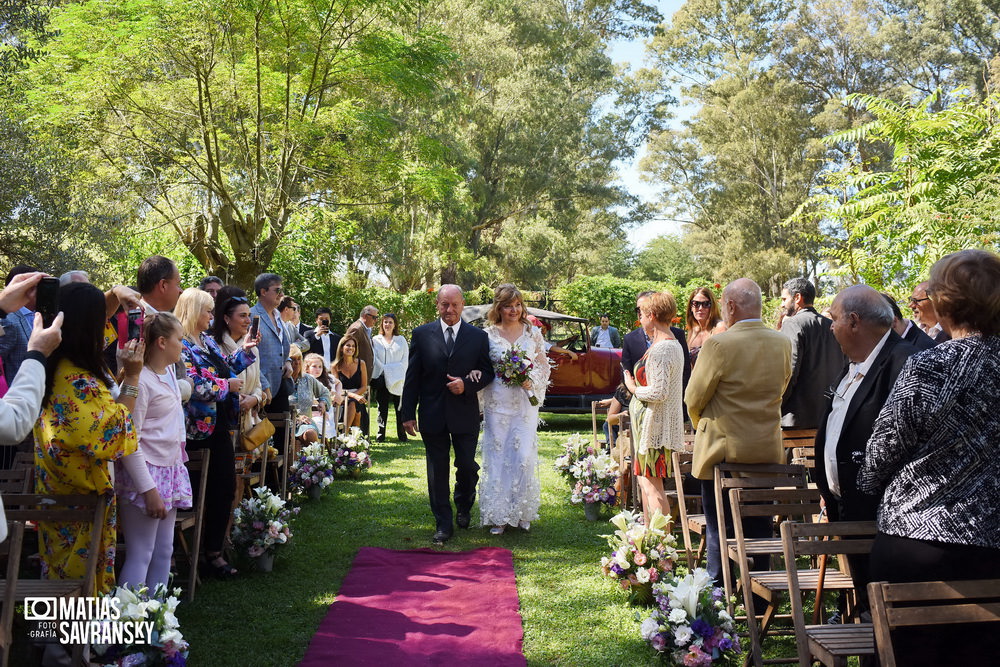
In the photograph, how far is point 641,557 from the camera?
18.5ft

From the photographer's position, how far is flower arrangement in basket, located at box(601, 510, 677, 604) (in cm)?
562

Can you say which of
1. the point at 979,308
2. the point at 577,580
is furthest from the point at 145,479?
the point at 979,308

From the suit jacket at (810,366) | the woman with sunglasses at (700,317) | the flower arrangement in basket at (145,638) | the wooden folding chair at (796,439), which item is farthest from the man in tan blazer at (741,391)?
the flower arrangement in basket at (145,638)

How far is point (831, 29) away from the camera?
4150 cm

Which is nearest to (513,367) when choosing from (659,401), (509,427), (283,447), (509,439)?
(509,427)

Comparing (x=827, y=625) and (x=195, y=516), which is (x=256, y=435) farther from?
(x=827, y=625)

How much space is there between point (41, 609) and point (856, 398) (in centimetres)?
389

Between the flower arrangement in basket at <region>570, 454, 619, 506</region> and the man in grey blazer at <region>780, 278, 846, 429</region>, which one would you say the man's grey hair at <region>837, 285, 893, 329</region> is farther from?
the flower arrangement in basket at <region>570, 454, 619, 506</region>

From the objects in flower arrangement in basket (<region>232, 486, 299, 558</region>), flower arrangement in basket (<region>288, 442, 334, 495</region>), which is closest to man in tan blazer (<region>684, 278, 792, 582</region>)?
flower arrangement in basket (<region>232, 486, 299, 558</region>)

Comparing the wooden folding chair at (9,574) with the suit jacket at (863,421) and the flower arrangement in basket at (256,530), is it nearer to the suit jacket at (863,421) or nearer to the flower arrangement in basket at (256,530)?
the flower arrangement in basket at (256,530)

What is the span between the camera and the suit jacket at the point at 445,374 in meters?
7.76

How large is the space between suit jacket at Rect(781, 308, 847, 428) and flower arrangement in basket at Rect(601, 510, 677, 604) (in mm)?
2432

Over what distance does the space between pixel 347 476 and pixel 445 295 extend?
4.05m

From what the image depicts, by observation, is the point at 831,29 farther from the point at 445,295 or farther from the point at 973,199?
the point at 445,295
